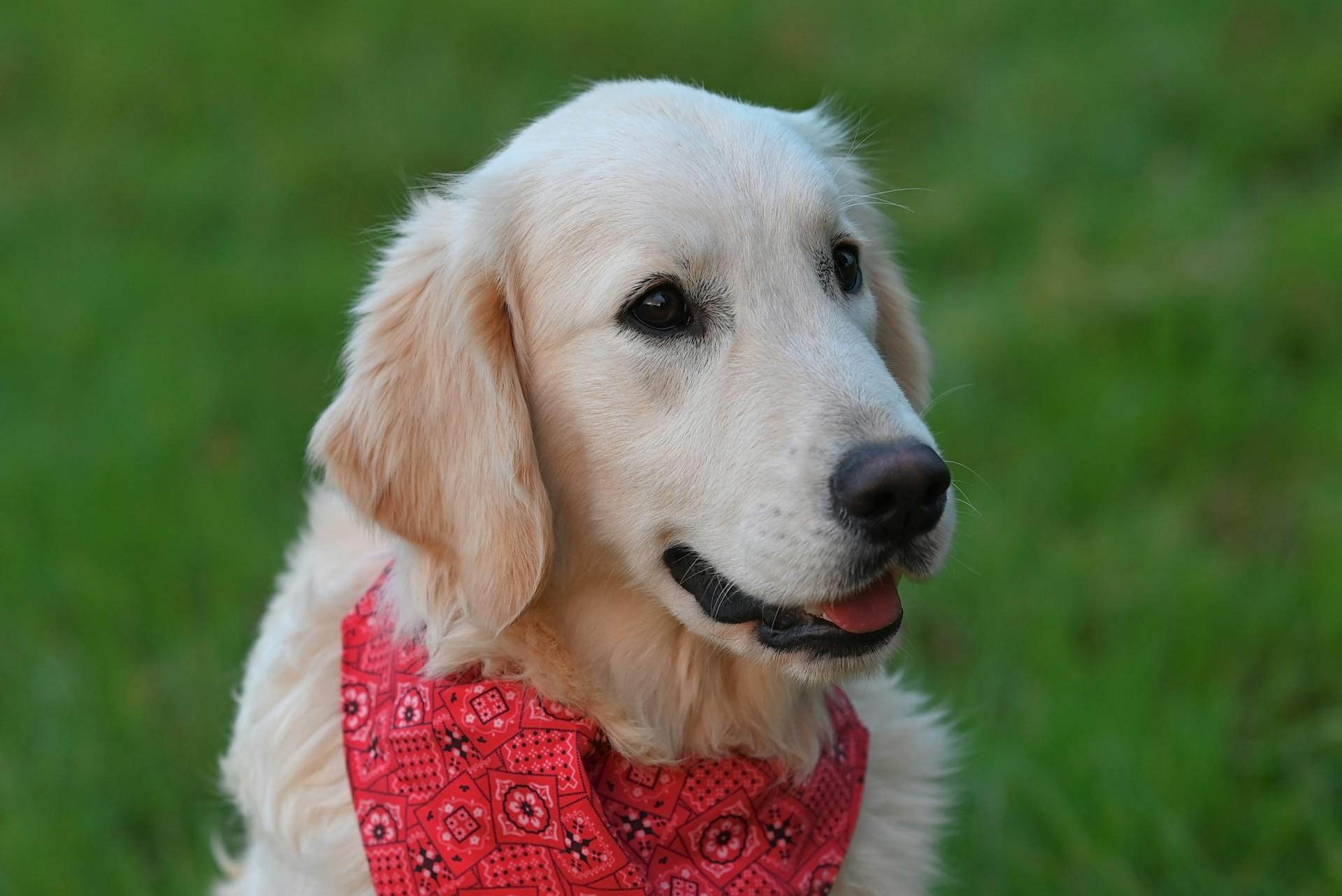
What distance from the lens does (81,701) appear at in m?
4.14

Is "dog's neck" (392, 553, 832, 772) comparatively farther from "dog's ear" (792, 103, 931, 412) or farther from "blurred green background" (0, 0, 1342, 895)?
"blurred green background" (0, 0, 1342, 895)

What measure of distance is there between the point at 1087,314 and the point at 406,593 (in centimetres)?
381

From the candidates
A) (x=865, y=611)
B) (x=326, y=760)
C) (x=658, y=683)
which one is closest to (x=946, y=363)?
(x=658, y=683)

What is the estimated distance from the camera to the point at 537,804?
2.64m

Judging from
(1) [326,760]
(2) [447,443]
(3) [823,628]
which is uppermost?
(2) [447,443]

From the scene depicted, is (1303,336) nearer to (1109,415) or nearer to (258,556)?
(1109,415)

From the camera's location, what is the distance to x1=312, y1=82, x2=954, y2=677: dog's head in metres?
2.45

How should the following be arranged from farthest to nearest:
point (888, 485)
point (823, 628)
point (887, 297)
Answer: point (887, 297) < point (823, 628) < point (888, 485)

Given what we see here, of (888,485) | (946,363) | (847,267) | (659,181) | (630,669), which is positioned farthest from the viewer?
(946,363)

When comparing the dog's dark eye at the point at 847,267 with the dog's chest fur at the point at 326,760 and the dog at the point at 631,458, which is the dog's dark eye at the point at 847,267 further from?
the dog's chest fur at the point at 326,760

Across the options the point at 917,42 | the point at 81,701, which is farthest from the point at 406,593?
the point at 917,42

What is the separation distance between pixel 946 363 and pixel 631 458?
344cm

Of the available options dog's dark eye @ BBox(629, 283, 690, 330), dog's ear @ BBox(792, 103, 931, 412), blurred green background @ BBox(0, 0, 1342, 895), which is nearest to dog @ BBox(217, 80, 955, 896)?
dog's dark eye @ BBox(629, 283, 690, 330)

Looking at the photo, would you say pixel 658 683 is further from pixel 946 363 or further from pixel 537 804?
pixel 946 363
